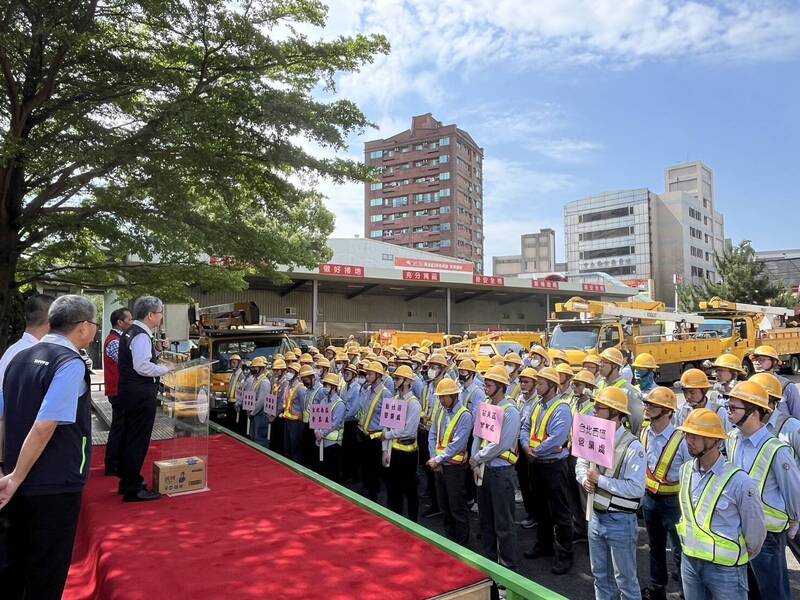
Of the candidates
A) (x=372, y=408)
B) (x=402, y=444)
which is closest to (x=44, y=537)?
(x=402, y=444)

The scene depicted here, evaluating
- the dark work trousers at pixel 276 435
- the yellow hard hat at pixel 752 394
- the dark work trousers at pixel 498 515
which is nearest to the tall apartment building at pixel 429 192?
the dark work trousers at pixel 276 435

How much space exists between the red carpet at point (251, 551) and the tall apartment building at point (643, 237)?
66.7 meters

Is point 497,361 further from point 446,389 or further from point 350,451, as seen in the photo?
point 446,389

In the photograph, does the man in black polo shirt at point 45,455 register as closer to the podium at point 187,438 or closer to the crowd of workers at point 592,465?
the podium at point 187,438

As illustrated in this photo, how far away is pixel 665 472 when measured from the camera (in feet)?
14.3

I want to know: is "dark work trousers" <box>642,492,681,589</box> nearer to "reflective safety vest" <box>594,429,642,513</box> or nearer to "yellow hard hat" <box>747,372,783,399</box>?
"reflective safety vest" <box>594,429,642,513</box>

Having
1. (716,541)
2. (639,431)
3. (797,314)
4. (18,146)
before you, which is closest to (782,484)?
(716,541)

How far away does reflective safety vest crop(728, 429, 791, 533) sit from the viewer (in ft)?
11.8

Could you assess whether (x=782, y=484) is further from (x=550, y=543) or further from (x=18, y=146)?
(x=18, y=146)

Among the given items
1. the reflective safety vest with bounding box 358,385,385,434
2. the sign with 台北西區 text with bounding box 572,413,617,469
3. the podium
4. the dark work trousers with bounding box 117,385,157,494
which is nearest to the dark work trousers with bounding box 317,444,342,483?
the reflective safety vest with bounding box 358,385,385,434

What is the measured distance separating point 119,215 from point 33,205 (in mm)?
1195

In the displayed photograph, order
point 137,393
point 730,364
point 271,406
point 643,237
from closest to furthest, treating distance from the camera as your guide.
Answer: point 137,393 < point 730,364 < point 271,406 < point 643,237

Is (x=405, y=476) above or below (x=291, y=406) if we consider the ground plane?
below

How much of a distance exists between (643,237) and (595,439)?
73.0 metres
